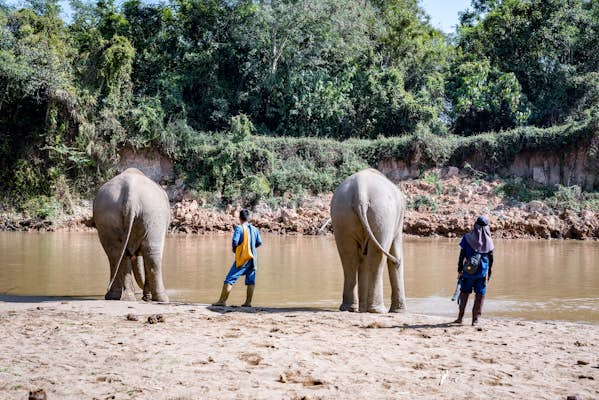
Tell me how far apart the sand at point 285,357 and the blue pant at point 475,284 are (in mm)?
420

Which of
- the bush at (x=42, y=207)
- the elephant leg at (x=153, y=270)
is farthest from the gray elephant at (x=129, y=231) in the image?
the bush at (x=42, y=207)

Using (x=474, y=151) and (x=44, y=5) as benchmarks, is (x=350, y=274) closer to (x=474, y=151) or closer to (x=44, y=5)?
(x=474, y=151)

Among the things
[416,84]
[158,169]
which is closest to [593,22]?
[416,84]

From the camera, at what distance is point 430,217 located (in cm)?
2322

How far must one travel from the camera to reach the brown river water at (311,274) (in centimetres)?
991

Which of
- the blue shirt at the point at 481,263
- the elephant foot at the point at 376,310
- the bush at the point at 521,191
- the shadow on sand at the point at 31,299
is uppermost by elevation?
the bush at the point at 521,191

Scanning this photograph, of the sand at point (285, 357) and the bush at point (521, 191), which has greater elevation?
the bush at point (521, 191)

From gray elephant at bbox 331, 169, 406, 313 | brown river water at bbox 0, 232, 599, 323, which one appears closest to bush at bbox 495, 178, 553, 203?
brown river water at bbox 0, 232, 599, 323

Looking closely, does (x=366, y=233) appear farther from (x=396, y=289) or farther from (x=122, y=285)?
(x=122, y=285)

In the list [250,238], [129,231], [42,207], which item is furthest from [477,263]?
[42,207]

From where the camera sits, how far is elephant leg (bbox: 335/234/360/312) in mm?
8703

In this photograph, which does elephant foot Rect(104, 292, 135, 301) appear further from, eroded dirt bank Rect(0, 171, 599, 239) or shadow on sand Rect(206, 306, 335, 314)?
eroded dirt bank Rect(0, 171, 599, 239)

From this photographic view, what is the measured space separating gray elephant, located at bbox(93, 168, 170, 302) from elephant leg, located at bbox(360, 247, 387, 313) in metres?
2.89

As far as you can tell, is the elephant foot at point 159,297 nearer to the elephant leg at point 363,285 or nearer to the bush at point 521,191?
the elephant leg at point 363,285
